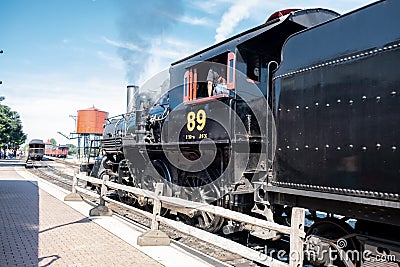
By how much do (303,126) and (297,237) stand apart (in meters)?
1.30

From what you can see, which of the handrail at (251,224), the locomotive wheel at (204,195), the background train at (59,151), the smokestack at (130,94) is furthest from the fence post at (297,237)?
the background train at (59,151)

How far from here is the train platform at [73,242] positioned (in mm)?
5156

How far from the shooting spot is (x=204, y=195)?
23.6 feet

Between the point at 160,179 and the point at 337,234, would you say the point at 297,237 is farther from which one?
the point at 160,179

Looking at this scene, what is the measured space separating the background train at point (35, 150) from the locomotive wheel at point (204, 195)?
3050cm

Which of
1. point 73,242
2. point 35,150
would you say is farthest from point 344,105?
point 35,150

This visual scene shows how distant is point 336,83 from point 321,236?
6.30ft

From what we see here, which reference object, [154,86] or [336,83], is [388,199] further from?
[154,86]

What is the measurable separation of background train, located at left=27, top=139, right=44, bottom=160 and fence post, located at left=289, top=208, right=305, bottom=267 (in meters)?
34.5

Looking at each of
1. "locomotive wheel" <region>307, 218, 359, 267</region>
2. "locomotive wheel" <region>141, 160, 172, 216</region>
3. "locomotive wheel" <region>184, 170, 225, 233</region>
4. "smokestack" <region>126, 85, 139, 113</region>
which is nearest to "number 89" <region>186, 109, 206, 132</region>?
"locomotive wheel" <region>184, 170, 225, 233</region>

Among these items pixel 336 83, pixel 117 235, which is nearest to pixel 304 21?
pixel 336 83

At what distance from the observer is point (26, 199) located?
37.0ft

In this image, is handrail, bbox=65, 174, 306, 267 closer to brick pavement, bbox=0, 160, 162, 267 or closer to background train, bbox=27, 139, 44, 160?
brick pavement, bbox=0, 160, 162, 267

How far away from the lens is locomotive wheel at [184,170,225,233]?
678cm
